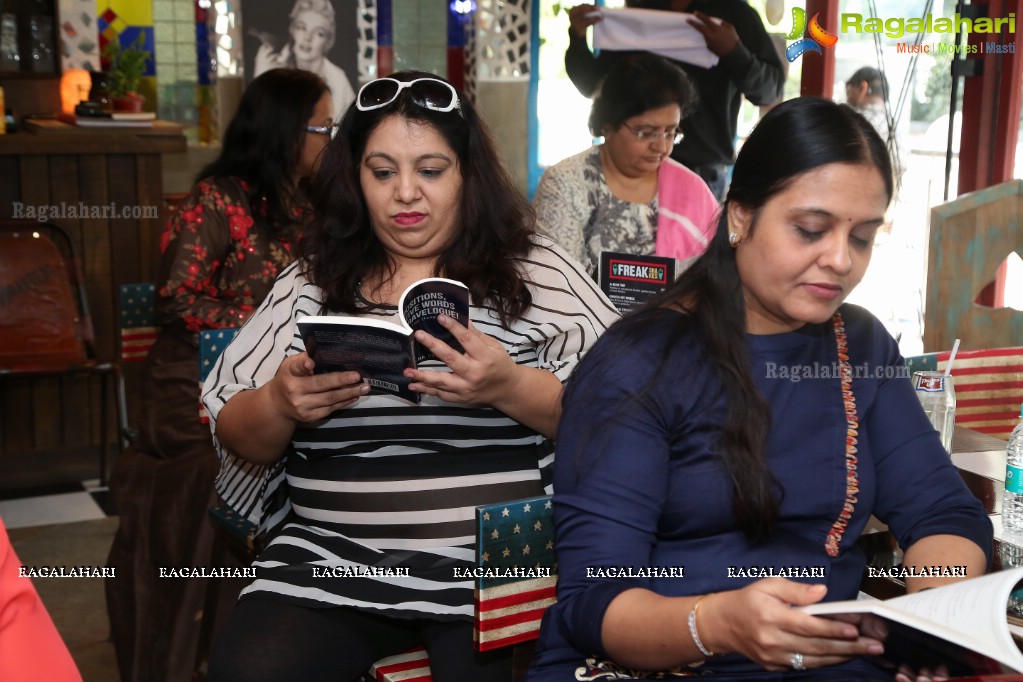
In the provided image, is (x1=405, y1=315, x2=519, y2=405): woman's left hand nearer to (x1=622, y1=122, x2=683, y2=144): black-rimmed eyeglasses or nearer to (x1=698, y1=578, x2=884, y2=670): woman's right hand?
(x1=698, y1=578, x2=884, y2=670): woman's right hand

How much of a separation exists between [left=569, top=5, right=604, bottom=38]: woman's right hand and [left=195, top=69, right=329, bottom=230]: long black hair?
1.46 metres

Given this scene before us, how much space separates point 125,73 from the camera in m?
5.01

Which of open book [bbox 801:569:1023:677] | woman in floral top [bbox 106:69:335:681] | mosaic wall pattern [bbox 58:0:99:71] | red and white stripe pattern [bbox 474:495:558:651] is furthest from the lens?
mosaic wall pattern [bbox 58:0:99:71]

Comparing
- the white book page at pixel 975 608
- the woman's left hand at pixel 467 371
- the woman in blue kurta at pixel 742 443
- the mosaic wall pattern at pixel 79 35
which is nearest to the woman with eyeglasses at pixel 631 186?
the woman's left hand at pixel 467 371

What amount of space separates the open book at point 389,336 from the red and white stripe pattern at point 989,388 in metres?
1.27

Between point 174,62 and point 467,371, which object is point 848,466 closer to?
point 467,371

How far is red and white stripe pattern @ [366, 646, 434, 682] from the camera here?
184cm

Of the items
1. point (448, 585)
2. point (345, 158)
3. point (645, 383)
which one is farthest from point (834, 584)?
point (345, 158)

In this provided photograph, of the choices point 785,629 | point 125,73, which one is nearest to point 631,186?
point 785,629

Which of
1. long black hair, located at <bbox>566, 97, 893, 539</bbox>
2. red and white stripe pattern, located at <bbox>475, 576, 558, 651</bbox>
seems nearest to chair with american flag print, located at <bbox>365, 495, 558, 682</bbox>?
red and white stripe pattern, located at <bbox>475, 576, 558, 651</bbox>

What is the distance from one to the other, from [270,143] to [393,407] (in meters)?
1.59

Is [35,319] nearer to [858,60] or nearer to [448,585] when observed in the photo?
[448,585]

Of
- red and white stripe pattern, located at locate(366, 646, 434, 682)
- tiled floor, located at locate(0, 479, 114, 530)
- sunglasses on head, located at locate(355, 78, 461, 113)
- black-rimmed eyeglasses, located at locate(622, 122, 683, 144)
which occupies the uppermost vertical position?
sunglasses on head, located at locate(355, 78, 461, 113)

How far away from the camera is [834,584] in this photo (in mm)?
1545
